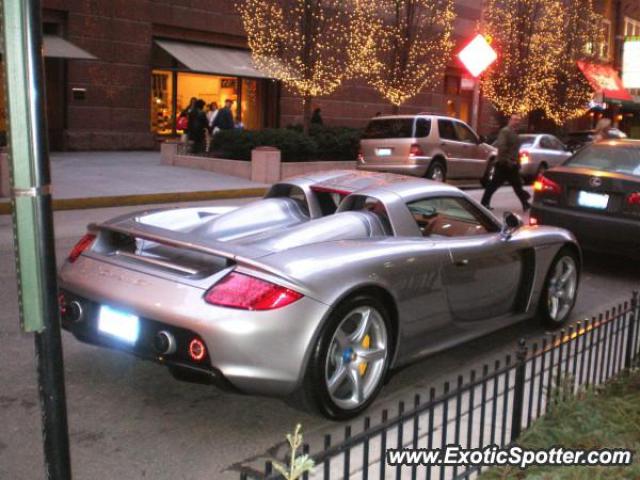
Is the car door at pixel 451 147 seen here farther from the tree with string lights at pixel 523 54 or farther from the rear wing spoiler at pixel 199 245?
the rear wing spoiler at pixel 199 245

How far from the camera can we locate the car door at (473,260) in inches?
204

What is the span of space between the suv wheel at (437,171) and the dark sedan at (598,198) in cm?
869

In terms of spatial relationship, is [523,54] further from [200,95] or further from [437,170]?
[437,170]

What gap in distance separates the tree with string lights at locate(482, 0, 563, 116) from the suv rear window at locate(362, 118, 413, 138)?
14.9 metres

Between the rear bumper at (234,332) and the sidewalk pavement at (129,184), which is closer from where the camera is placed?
the rear bumper at (234,332)

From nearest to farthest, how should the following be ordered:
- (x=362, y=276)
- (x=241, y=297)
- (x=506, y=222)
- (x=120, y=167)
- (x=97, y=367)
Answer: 1. (x=241, y=297)
2. (x=362, y=276)
3. (x=97, y=367)
4. (x=506, y=222)
5. (x=120, y=167)

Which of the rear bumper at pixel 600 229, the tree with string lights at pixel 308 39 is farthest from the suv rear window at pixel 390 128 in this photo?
the rear bumper at pixel 600 229

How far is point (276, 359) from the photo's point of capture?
3979 mm

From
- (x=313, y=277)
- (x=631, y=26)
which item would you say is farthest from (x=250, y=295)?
(x=631, y=26)

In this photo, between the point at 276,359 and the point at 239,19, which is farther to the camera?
the point at 239,19

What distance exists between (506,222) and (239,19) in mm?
22229

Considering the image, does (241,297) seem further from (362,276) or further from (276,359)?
(362,276)

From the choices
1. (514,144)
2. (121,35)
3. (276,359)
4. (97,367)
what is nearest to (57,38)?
(121,35)

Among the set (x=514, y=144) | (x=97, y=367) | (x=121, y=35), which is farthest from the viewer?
(x=121, y=35)
